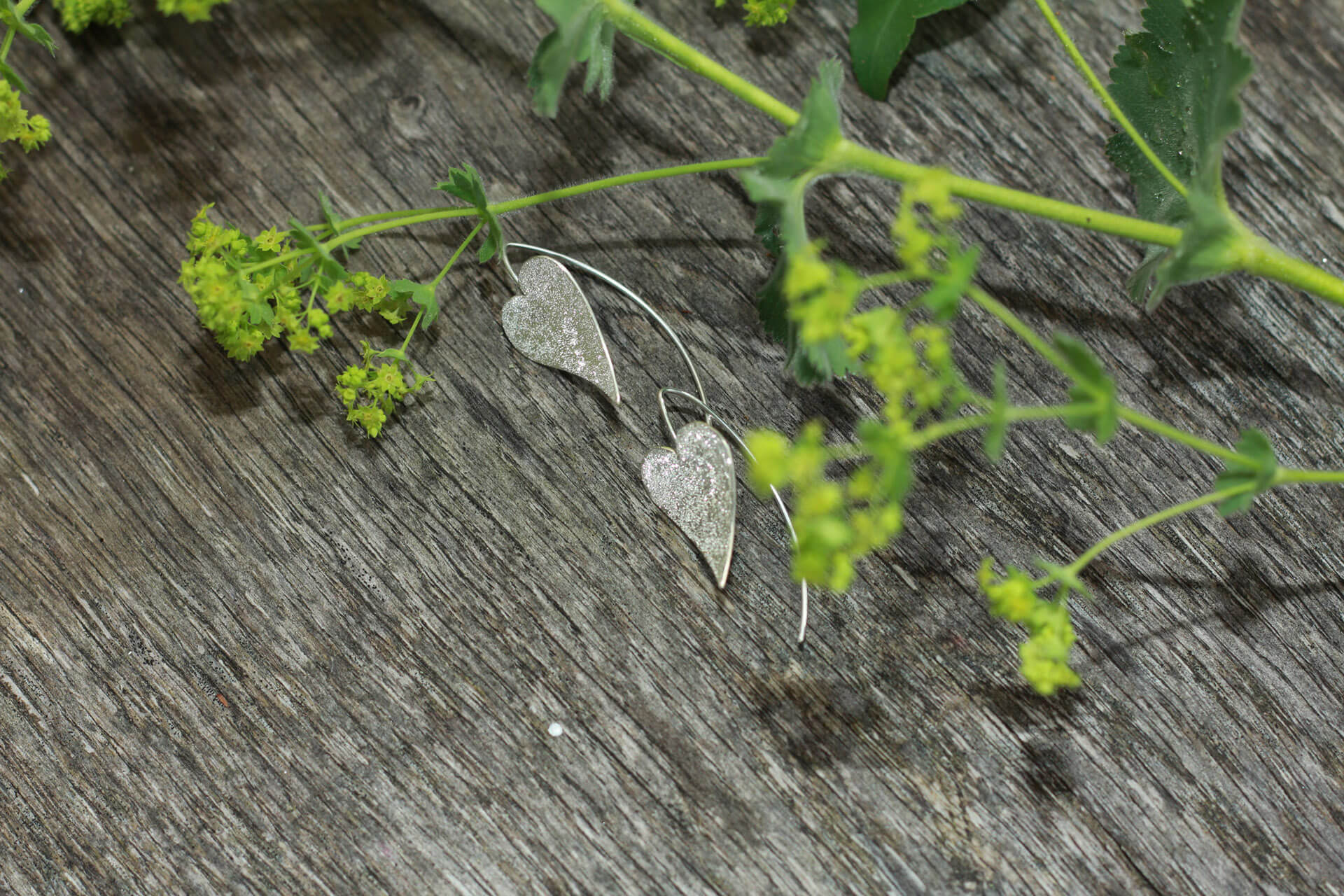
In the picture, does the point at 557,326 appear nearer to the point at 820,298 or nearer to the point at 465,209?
the point at 465,209

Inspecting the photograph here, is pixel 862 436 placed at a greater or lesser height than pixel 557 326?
greater

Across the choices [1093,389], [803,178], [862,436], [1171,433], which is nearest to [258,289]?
[803,178]

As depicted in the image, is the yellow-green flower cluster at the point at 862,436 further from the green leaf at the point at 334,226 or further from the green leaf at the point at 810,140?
the green leaf at the point at 334,226

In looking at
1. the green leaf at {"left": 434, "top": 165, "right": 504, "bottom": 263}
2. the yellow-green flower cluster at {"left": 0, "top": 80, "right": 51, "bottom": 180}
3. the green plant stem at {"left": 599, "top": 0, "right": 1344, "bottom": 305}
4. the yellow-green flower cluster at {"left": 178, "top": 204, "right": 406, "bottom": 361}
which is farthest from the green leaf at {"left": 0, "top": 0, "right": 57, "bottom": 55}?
the green plant stem at {"left": 599, "top": 0, "right": 1344, "bottom": 305}

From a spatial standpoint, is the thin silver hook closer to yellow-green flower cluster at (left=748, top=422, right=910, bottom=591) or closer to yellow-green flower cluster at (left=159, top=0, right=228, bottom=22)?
yellow-green flower cluster at (left=159, top=0, right=228, bottom=22)

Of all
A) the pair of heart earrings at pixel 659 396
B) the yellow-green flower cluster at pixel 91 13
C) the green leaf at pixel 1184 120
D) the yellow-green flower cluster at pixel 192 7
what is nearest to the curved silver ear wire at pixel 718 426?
the pair of heart earrings at pixel 659 396

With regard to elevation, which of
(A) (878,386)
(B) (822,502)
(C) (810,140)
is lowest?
(B) (822,502)
